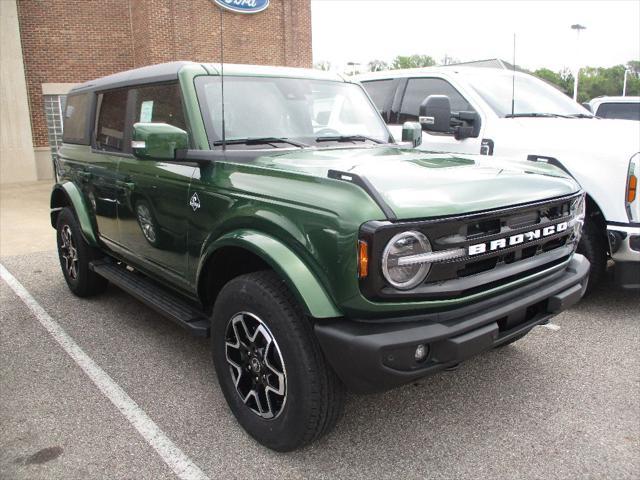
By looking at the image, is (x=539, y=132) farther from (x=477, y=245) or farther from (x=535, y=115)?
(x=477, y=245)

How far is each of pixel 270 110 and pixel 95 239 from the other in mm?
2069

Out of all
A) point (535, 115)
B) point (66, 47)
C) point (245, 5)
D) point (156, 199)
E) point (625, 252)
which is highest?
point (245, 5)

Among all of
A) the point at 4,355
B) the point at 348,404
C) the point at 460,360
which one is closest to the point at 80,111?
the point at 4,355

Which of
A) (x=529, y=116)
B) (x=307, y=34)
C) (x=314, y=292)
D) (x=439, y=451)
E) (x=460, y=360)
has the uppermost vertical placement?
(x=307, y=34)

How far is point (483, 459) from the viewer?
8.52 feet

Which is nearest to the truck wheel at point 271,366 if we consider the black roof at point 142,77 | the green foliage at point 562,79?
the black roof at point 142,77

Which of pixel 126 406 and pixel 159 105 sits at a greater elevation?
pixel 159 105

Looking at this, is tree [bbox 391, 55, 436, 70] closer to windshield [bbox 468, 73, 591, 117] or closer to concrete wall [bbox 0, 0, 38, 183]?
concrete wall [bbox 0, 0, 38, 183]

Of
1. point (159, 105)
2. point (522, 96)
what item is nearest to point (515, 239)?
point (159, 105)

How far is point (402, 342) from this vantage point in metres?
2.15

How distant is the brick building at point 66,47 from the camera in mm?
15039

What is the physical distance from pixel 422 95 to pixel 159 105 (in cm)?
353

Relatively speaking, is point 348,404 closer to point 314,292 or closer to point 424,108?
point 314,292

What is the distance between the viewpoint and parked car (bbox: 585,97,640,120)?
9.45 m
